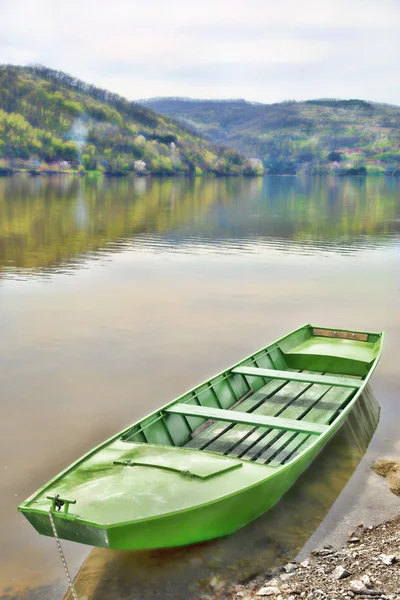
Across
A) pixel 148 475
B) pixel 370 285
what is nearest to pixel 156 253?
pixel 370 285

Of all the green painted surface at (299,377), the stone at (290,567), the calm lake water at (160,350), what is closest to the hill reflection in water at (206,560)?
the calm lake water at (160,350)

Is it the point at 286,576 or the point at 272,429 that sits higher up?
the point at 272,429

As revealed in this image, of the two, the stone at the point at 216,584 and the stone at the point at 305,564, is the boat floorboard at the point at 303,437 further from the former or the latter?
the stone at the point at 216,584

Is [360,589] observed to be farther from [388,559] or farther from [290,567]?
[290,567]

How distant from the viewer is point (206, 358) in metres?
20.9

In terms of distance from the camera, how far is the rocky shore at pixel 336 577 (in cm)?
894

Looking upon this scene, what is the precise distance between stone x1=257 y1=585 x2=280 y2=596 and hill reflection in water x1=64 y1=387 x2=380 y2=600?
23.9 inches

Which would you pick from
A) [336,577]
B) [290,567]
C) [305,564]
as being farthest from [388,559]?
[290,567]

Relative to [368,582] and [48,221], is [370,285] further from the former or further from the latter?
[48,221]

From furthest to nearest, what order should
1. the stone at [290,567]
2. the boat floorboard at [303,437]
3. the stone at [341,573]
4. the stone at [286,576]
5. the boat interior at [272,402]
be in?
the boat interior at [272,402] → the boat floorboard at [303,437] → the stone at [290,567] → the stone at [286,576] → the stone at [341,573]

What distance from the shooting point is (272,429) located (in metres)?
13.5

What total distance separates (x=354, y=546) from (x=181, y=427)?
4.18 meters

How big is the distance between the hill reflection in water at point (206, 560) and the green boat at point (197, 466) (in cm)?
38

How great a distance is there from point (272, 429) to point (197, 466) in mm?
3314
